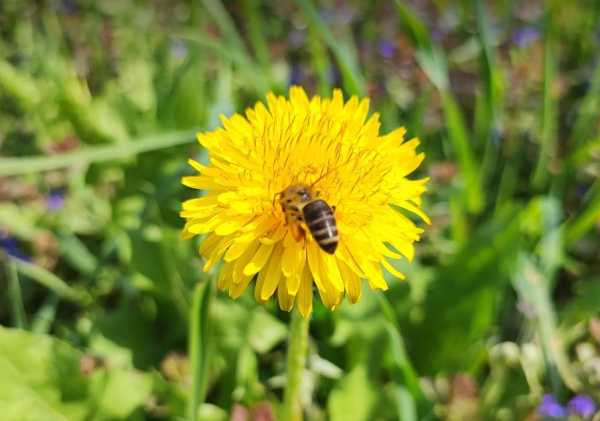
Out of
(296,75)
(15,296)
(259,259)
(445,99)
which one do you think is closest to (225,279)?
(259,259)

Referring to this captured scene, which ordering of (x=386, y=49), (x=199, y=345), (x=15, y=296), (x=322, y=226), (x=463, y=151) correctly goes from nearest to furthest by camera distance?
(x=322, y=226), (x=199, y=345), (x=15, y=296), (x=463, y=151), (x=386, y=49)

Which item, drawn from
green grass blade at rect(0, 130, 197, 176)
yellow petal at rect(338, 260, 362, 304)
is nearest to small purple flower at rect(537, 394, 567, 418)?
yellow petal at rect(338, 260, 362, 304)

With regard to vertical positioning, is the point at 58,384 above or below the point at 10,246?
below

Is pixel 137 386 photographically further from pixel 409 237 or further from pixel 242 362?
pixel 409 237

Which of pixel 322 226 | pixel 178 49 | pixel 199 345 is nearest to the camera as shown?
pixel 322 226

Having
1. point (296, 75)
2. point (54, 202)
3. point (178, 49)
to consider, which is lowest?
point (54, 202)

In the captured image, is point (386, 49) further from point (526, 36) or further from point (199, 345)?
point (199, 345)

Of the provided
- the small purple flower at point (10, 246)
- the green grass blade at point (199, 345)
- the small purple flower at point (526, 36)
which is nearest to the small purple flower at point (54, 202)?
the small purple flower at point (10, 246)
